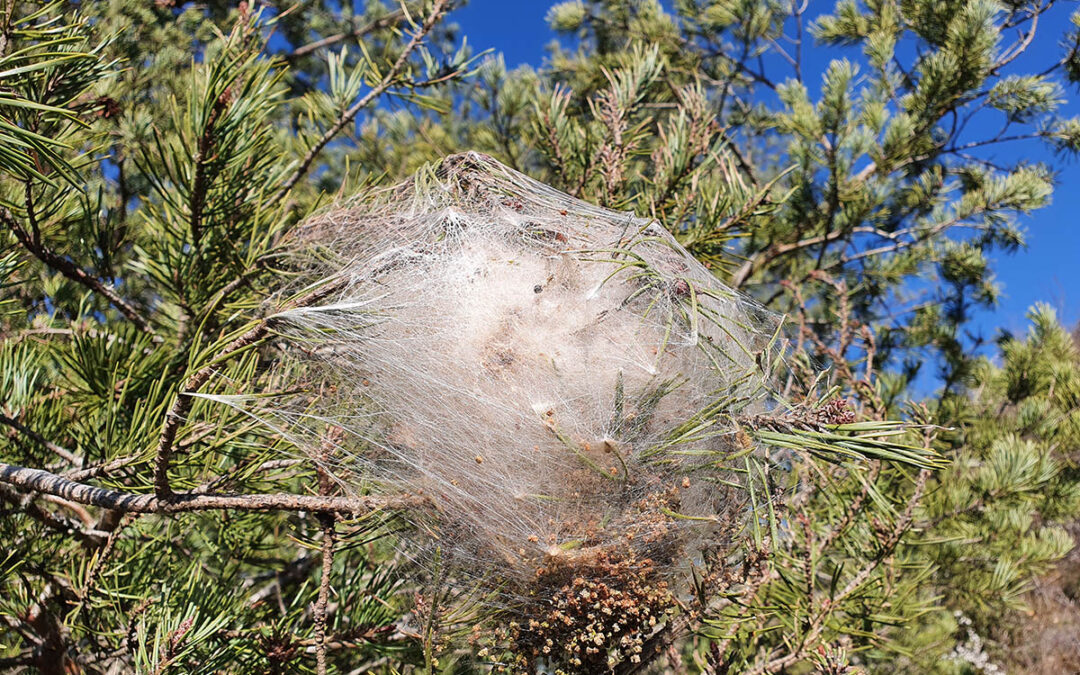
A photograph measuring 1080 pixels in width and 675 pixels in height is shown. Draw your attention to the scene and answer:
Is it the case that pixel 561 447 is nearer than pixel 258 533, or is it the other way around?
pixel 561 447

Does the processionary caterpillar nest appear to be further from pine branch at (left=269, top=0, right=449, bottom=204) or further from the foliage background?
pine branch at (left=269, top=0, right=449, bottom=204)

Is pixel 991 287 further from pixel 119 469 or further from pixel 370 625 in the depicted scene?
pixel 119 469

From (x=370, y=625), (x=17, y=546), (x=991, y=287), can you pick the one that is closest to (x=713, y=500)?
(x=370, y=625)

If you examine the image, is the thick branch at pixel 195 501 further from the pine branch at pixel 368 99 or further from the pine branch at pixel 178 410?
the pine branch at pixel 368 99

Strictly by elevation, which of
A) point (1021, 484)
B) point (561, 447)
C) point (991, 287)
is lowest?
point (561, 447)

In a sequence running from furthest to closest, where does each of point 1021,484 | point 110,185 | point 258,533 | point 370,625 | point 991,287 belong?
1. point 991,287
2. point 110,185
3. point 1021,484
4. point 258,533
5. point 370,625

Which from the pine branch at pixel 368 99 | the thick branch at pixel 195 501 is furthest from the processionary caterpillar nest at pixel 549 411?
the pine branch at pixel 368 99
